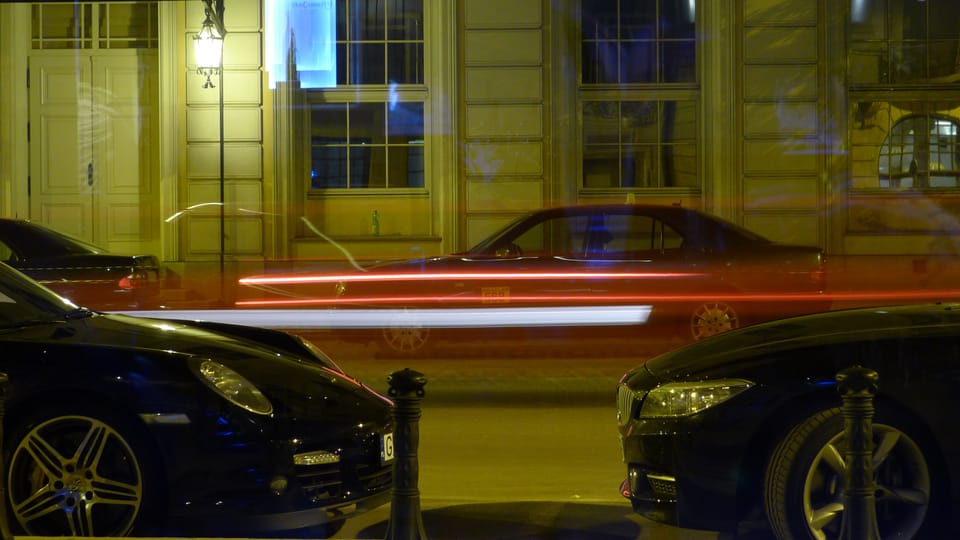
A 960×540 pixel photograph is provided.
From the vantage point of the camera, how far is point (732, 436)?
4.43 m

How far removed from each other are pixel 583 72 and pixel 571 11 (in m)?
0.87

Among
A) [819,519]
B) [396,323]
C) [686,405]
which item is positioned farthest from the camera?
[396,323]

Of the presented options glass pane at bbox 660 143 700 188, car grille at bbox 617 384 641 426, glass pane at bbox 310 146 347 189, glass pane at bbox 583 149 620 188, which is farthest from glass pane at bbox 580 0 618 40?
car grille at bbox 617 384 641 426

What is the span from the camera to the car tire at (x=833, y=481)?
14.1 ft

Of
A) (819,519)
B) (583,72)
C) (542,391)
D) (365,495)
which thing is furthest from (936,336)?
(583,72)

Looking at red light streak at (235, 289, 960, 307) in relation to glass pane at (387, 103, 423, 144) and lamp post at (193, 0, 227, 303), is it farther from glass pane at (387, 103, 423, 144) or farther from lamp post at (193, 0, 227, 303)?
glass pane at (387, 103, 423, 144)

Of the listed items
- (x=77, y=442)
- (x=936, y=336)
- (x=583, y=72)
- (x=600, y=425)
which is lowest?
(x=600, y=425)

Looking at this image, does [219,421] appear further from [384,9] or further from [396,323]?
[384,9]

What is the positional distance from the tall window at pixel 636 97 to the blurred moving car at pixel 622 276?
16.8ft

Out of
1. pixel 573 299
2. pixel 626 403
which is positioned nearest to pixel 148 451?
pixel 626 403

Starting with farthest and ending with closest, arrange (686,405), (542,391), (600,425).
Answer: (542,391) < (600,425) < (686,405)

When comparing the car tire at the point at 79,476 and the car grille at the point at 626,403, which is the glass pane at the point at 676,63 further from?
the car tire at the point at 79,476

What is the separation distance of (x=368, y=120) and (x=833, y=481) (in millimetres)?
12481

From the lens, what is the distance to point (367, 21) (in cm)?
1591
